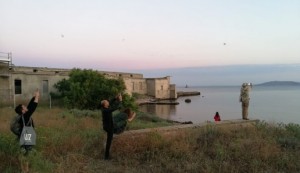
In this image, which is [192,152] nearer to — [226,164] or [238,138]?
[226,164]

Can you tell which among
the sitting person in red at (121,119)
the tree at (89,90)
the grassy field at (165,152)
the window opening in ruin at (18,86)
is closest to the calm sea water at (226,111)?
the grassy field at (165,152)

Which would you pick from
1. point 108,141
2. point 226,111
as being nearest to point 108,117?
point 108,141

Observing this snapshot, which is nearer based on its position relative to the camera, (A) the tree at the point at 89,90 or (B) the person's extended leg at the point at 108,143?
(B) the person's extended leg at the point at 108,143

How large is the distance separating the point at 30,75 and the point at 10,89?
11.3 feet

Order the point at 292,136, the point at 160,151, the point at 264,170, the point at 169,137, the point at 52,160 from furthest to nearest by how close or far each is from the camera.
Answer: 1. the point at 292,136
2. the point at 169,137
3. the point at 160,151
4. the point at 52,160
5. the point at 264,170

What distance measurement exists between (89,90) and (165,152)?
20661mm

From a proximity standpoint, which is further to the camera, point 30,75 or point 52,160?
point 30,75

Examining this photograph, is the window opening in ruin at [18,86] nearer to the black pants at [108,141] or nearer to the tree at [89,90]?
the tree at [89,90]

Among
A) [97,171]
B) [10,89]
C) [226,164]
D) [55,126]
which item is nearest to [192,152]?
[226,164]

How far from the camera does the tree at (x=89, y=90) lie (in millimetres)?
27969

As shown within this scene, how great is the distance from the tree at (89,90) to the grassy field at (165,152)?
1711 cm

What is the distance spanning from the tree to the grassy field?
17107mm

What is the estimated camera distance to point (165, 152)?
8695 millimetres

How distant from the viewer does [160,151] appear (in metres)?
8.81
